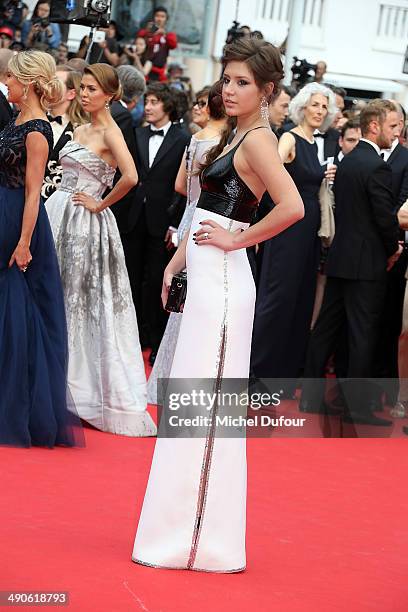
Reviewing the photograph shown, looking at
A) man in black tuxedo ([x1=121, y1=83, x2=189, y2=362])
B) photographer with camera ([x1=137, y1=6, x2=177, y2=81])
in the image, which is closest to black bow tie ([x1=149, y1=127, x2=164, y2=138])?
man in black tuxedo ([x1=121, y1=83, x2=189, y2=362])

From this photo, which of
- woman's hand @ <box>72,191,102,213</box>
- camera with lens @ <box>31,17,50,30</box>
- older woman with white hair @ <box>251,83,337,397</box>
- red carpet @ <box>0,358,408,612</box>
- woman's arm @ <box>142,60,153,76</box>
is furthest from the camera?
woman's arm @ <box>142,60,153,76</box>

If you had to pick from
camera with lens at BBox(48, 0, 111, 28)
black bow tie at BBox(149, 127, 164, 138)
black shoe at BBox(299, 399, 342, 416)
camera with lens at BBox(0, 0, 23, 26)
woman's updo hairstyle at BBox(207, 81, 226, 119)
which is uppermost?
camera with lens at BBox(48, 0, 111, 28)

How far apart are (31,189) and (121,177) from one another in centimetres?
91

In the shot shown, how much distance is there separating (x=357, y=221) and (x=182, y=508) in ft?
12.5

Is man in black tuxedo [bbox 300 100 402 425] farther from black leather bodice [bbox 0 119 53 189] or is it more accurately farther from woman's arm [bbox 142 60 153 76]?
woman's arm [bbox 142 60 153 76]

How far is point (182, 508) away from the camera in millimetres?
4301

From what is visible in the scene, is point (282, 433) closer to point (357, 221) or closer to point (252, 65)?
point (357, 221)

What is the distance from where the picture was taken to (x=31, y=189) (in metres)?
6.11

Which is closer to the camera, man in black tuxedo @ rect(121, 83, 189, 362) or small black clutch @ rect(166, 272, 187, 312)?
small black clutch @ rect(166, 272, 187, 312)

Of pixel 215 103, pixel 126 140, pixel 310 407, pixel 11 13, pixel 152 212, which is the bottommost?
pixel 310 407

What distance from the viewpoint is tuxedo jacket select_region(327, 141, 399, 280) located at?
765 centimetres

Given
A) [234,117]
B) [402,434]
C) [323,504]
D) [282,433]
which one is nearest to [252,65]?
[234,117]

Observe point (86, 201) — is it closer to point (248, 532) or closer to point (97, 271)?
point (97, 271)

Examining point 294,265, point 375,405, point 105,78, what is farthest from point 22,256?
point 375,405
